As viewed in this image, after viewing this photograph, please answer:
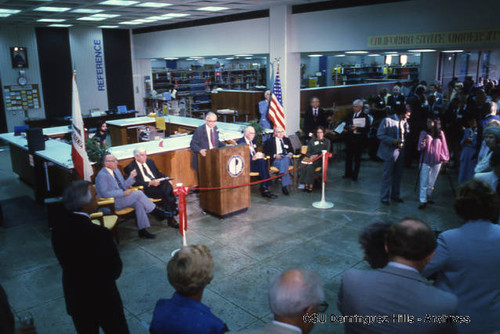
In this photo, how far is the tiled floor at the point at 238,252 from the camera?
13.5 ft

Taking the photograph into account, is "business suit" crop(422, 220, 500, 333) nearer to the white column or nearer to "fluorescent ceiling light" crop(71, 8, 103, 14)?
the white column

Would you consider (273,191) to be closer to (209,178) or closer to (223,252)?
(209,178)

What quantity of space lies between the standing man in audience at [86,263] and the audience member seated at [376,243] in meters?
1.60

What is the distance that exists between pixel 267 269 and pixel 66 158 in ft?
13.1

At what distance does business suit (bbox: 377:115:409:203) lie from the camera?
673 centimetres

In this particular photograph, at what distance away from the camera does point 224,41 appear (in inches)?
482

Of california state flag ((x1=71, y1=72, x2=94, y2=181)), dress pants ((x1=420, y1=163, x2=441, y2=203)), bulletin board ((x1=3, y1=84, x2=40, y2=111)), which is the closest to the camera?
california state flag ((x1=71, y1=72, x2=94, y2=181))

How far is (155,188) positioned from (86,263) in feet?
12.3

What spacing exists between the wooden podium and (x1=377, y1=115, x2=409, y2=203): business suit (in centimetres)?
233

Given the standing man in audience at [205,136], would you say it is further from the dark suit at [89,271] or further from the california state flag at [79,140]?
the dark suit at [89,271]

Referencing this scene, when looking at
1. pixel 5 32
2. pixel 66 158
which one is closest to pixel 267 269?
pixel 66 158

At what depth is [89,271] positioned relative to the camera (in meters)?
2.63

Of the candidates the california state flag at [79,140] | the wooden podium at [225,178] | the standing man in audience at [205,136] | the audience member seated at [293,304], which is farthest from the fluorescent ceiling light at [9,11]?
the audience member seated at [293,304]

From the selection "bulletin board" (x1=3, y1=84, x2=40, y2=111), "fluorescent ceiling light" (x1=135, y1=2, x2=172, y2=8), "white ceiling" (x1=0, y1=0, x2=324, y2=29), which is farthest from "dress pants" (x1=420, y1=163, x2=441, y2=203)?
"bulletin board" (x1=3, y1=84, x2=40, y2=111)
